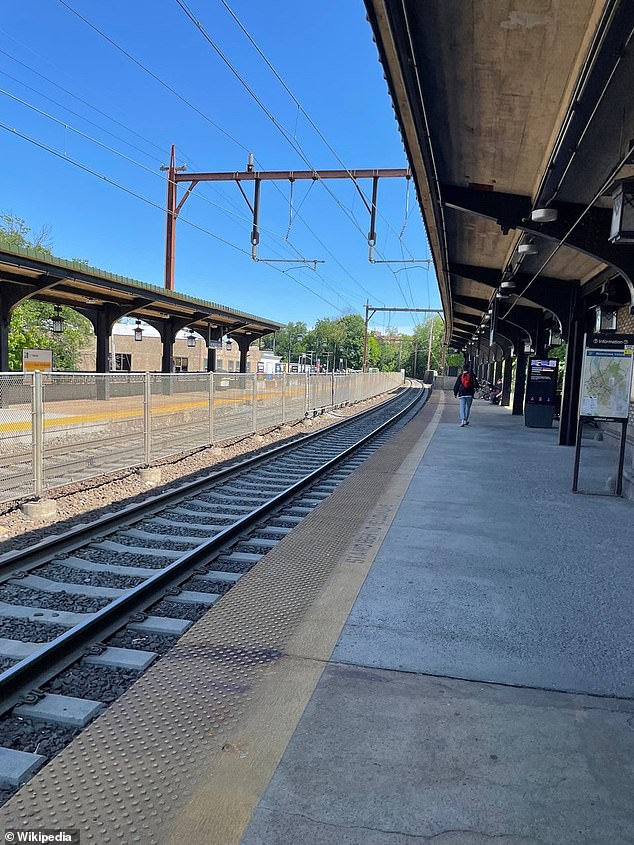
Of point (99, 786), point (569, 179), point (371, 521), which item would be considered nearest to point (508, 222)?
point (569, 179)

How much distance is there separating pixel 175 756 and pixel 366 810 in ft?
3.03

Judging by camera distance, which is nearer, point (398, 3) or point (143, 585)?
point (398, 3)

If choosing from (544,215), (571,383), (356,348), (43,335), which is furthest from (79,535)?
(356,348)

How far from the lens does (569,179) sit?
812cm

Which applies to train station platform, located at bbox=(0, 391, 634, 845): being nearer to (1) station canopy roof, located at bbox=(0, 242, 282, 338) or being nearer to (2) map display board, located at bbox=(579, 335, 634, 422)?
(2) map display board, located at bbox=(579, 335, 634, 422)

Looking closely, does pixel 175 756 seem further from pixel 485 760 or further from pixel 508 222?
pixel 508 222

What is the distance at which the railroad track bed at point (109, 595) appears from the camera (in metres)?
3.20

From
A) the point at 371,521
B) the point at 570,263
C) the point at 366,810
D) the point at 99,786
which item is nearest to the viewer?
the point at 366,810

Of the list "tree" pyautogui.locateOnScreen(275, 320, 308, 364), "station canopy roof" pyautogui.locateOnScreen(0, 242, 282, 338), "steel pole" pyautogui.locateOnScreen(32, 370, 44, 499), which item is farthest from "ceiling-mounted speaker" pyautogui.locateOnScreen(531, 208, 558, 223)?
"tree" pyautogui.locateOnScreen(275, 320, 308, 364)

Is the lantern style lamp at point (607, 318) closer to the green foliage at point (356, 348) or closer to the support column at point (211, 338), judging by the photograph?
the support column at point (211, 338)

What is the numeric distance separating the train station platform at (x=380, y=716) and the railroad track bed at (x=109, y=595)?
281mm

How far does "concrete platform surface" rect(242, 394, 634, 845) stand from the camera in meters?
2.31

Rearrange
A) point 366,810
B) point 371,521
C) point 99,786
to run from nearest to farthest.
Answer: point 366,810 < point 99,786 < point 371,521

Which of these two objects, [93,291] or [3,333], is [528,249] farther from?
[93,291]
